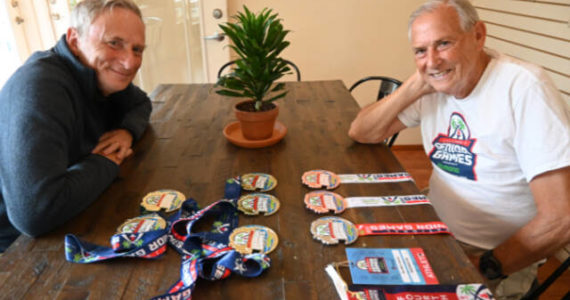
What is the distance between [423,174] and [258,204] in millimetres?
2587

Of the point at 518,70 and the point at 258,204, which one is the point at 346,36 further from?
the point at 258,204

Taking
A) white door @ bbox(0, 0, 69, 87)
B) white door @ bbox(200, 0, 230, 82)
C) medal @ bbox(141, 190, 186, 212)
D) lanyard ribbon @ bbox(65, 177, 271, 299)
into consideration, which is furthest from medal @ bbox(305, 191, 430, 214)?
white door @ bbox(0, 0, 69, 87)

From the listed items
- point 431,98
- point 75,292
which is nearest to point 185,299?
point 75,292

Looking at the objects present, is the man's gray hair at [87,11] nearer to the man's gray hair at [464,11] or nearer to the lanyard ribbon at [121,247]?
the lanyard ribbon at [121,247]

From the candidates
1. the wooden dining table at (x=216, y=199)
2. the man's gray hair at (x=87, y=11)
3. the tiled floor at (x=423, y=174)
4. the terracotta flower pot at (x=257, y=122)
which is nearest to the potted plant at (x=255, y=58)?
the terracotta flower pot at (x=257, y=122)

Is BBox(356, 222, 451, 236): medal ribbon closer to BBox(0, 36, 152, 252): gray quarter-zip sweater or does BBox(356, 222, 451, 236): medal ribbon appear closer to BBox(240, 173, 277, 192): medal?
BBox(240, 173, 277, 192): medal

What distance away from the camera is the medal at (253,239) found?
37.0 inches

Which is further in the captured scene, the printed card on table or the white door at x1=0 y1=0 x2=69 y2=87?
the white door at x1=0 y1=0 x2=69 y2=87

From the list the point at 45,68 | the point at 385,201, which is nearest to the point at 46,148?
the point at 45,68

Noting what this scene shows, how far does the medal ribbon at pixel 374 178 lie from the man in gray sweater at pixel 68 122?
0.79 m

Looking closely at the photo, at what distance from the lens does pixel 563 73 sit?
2145 millimetres

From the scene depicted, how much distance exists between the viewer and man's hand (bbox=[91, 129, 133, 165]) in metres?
1.35

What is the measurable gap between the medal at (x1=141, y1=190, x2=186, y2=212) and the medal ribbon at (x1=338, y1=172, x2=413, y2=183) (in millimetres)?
546

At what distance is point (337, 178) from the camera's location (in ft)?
4.19
